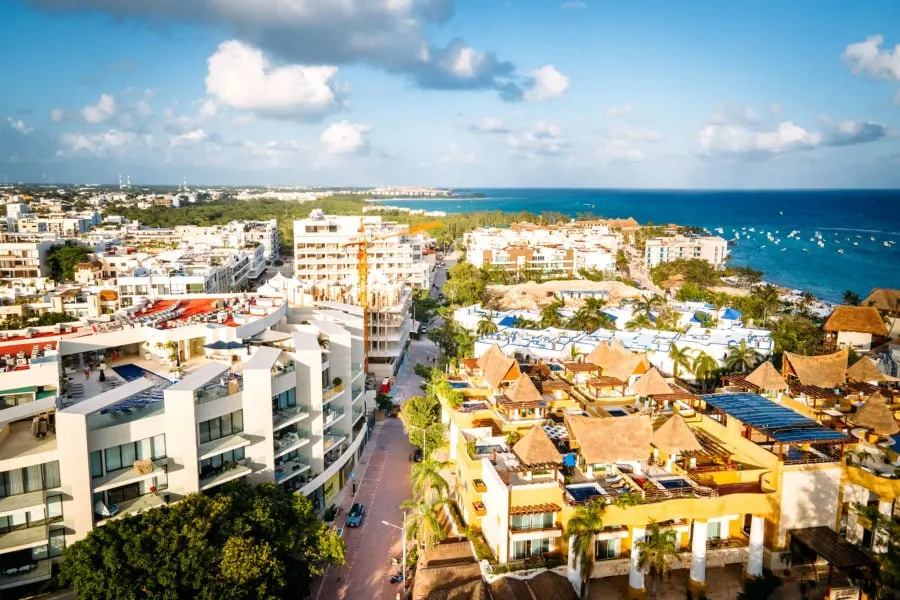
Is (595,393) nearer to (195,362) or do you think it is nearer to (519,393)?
(519,393)

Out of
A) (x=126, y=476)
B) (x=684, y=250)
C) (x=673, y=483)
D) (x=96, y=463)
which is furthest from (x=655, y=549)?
(x=684, y=250)

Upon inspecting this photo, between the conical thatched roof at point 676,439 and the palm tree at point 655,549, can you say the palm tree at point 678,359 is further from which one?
the palm tree at point 655,549

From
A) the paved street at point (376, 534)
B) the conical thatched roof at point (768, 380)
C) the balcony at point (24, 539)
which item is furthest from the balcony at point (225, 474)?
the conical thatched roof at point (768, 380)

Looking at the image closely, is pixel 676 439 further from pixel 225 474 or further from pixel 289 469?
pixel 225 474

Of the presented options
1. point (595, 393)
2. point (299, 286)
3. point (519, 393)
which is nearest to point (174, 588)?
point (519, 393)

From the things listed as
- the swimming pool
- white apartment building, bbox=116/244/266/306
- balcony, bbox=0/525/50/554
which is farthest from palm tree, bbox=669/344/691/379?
white apartment building, bbox=116/244/266/306
